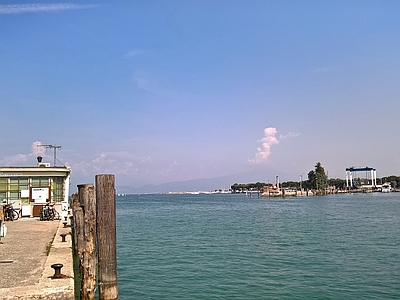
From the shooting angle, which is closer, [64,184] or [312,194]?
[64,184]

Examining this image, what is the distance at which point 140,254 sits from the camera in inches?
870

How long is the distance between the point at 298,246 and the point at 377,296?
11271 millimetres

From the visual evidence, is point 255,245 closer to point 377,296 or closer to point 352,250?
point 352,250

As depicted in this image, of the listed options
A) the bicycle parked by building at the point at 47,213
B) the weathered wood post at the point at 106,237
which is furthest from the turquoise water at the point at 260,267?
the weathered wood post at the point at 106,237

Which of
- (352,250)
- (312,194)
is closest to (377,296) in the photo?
(352,250)

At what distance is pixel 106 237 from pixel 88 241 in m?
1.39

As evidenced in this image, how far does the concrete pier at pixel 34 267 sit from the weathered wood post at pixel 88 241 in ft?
1.47

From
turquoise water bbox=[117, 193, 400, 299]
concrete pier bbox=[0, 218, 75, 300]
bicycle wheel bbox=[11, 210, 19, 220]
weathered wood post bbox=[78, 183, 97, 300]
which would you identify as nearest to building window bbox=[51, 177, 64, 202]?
bicycle wheel bbox=[11, 210, 19, 220]

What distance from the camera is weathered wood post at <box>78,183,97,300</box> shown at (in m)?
10.1

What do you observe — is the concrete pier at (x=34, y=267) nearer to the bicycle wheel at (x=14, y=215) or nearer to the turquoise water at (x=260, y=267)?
the turquoise water at (x=260, y=267)

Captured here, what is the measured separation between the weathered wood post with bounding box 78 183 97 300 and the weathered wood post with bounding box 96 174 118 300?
0.91m

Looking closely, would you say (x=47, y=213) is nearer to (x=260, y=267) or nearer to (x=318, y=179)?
(x=260, y=267)

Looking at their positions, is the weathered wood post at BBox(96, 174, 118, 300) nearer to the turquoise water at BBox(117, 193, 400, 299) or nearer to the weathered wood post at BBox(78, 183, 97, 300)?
the weathered wood post at BBox(78, 183, 97, 300)

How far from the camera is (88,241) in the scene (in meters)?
10.4
